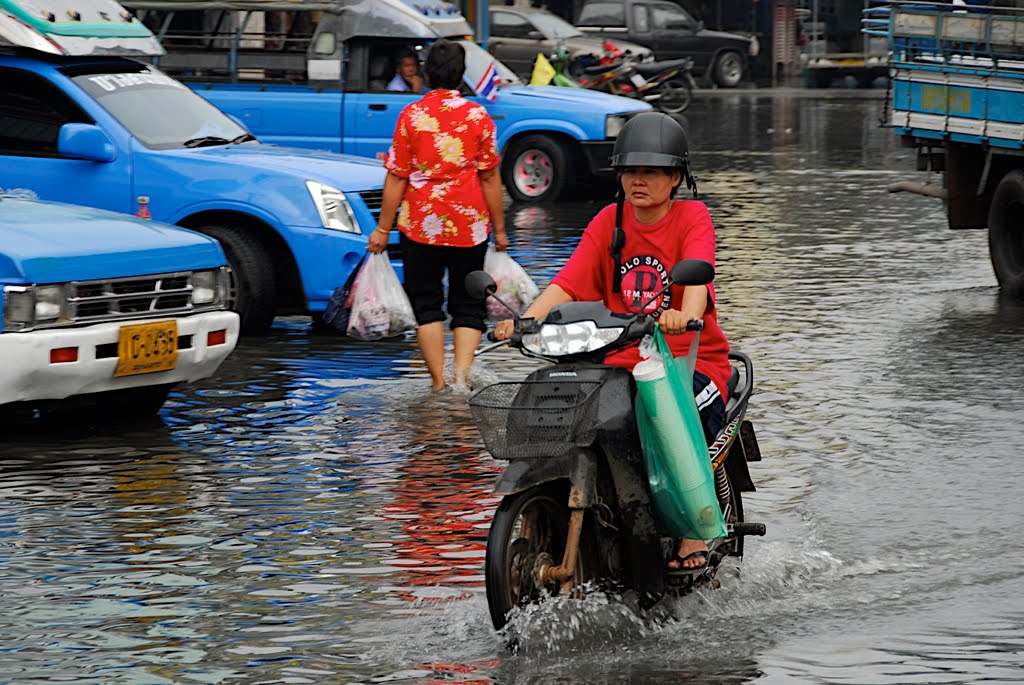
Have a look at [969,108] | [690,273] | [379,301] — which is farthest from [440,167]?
[969,108]

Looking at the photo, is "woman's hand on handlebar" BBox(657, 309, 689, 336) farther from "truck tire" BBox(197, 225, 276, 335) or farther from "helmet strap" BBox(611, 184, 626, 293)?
"truck tire" BBox(197, 225, 276, 335)

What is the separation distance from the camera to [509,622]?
17.8ft

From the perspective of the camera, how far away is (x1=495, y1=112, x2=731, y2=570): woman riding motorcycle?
233 inches

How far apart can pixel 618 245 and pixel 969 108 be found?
7.48 meters

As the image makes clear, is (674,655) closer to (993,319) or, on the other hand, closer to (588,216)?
(993,319)

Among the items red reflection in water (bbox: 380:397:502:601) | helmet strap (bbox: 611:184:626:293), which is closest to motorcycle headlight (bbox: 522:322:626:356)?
helmet strap (bbox: 611:184:626:293)

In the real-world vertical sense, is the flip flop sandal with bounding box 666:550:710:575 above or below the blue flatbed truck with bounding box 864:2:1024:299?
below

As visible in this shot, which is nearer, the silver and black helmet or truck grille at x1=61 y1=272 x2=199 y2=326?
the silver and black helmet

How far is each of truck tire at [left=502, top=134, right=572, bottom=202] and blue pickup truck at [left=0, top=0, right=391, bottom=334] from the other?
27.9ft

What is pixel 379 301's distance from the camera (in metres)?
10.5

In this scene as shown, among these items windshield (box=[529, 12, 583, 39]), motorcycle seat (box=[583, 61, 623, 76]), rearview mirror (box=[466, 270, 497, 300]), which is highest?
windshield (box=[529, 12, 583, 39])

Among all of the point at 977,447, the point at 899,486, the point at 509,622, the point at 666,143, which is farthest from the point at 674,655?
the point at 977,447

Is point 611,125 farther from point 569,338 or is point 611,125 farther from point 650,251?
point 569,338

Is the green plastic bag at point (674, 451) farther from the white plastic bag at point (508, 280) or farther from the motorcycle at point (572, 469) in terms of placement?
the white plastic bag at point (508, 280)
